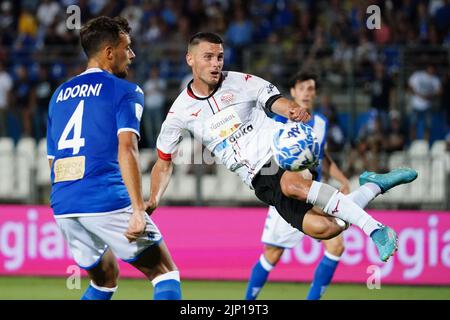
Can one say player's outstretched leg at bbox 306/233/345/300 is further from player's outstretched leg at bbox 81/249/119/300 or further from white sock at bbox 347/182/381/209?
player's outstretched leg at bbox 81/249/119/300

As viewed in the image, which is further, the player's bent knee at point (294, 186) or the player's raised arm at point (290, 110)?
the player's bent knee at point (294, 186)

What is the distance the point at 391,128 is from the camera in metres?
14.4

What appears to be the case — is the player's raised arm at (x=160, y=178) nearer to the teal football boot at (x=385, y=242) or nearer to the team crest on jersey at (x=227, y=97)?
the team crest on jersey at (x=227, y=97)

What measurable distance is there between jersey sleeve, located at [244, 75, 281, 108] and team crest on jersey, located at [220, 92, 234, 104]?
6.4 inches

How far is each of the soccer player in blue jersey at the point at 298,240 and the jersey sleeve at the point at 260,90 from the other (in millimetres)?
1912

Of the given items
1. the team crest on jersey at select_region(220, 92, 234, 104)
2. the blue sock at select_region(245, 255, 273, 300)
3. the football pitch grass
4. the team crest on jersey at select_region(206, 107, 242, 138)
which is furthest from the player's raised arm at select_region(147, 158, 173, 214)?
the football pitch grass

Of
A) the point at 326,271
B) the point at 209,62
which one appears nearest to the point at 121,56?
the point at 209,62

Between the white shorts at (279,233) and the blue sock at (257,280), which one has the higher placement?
the white shorts at (279,233)

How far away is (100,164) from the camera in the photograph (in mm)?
6273

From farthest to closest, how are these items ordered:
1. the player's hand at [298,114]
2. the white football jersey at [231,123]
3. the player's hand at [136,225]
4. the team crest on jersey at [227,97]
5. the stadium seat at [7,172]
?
the stadium seat at [7,172]
the team crest on jersey at [227,97]
the white football jersey at [231,123]
the player's hand at [298,114]
the player's hand at [136,225]

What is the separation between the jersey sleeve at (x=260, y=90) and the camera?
7.36 m


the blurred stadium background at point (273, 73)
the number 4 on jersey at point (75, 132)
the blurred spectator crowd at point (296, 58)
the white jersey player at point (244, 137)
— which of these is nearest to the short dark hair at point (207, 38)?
the white jersey player at point (244, 137)

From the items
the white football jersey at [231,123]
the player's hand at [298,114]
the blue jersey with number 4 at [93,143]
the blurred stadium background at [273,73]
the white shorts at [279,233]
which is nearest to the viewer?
the blue jersey with number 4 at [93,143]

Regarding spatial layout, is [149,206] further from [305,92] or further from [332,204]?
[305,92]
